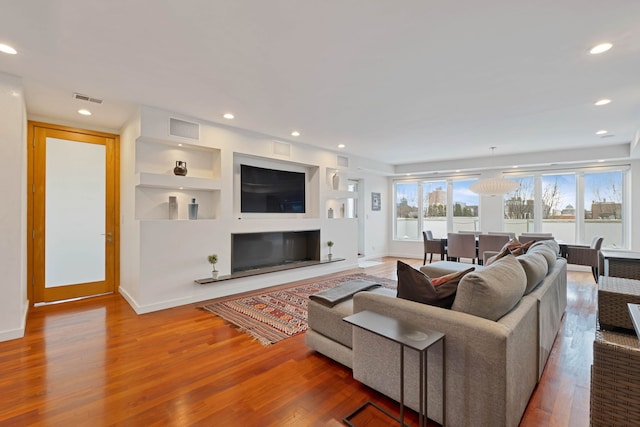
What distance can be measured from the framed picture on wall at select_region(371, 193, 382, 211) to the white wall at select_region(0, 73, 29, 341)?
6.91 m

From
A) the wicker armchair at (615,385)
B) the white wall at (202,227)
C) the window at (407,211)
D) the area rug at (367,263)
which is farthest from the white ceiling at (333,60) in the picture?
the window at (407,211)

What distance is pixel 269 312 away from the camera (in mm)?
3672

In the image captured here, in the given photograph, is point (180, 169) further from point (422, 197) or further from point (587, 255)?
point (587, 255)

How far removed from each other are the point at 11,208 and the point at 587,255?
318 inches

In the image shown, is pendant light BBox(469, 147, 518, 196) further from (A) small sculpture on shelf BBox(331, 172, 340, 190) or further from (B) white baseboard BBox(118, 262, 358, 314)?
(B) white baseboard BBox(118, 262, 358, 314)

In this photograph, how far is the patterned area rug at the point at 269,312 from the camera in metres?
3.09

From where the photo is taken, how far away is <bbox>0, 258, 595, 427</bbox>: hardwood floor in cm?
184

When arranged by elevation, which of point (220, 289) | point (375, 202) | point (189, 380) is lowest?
point (189, 380)

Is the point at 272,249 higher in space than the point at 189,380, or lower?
higher

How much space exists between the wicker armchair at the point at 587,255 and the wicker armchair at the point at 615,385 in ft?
16.3

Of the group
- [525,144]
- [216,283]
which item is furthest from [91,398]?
[525,144]

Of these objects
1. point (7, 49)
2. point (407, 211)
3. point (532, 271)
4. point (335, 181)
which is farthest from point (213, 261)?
point (407, 211)

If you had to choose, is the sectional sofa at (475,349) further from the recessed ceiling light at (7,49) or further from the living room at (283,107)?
the recessed ceiling light at (7,49)

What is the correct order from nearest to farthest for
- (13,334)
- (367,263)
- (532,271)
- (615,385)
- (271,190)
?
(615,385)
(532,271)
(13,334)
(271,190)
(367,263)
